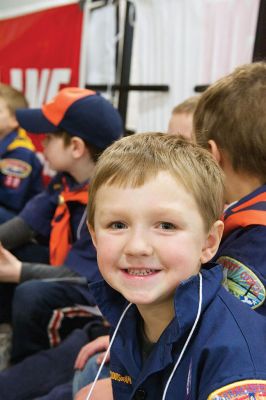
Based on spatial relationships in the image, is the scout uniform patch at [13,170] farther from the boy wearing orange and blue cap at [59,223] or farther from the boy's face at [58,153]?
the boy's face at [58,153]

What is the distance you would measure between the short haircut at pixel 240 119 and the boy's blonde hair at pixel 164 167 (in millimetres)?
193

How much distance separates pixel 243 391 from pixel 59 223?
3.63 feet

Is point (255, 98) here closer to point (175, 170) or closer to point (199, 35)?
point (175, 170)

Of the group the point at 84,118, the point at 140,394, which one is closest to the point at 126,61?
the point at 84,118

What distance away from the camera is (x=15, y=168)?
219cm

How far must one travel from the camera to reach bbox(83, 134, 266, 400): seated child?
67 centimetres

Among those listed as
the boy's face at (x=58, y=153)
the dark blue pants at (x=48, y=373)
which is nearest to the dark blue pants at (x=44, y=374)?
the dark blue pants at (x=48, y=373)

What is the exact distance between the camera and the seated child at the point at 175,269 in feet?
2.21

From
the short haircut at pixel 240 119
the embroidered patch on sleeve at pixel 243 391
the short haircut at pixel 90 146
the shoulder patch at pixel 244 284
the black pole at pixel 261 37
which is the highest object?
the black pole at pixel 261 37

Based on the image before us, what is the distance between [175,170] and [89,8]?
207cm

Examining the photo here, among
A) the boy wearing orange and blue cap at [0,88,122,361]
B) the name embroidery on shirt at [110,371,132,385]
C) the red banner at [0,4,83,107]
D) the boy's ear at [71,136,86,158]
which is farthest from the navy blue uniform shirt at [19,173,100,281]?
the red banner at [0,4,83,107]

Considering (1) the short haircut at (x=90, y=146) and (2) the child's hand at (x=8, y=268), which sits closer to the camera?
(2) the child's hand at (x=8, y=268)

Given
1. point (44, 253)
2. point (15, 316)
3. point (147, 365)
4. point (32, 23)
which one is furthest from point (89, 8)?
point (147, 365)

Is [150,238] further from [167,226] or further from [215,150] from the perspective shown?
[215,150]
